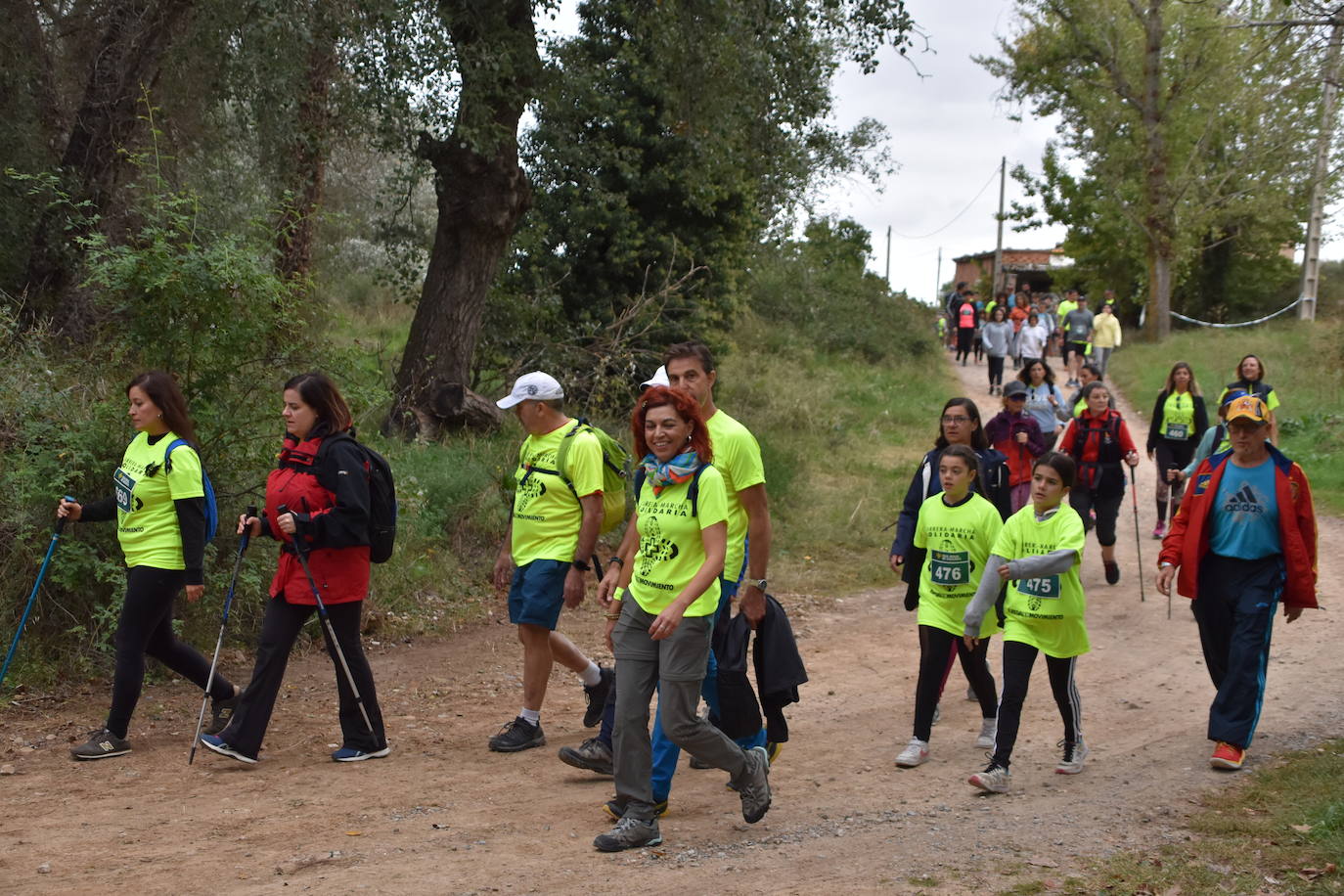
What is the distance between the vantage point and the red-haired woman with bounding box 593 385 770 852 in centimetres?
510

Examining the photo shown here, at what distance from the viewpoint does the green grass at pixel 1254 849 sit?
15.6 ft

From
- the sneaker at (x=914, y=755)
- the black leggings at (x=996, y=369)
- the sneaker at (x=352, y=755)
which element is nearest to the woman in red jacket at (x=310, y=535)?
the sneaker at (x=352, y=755)

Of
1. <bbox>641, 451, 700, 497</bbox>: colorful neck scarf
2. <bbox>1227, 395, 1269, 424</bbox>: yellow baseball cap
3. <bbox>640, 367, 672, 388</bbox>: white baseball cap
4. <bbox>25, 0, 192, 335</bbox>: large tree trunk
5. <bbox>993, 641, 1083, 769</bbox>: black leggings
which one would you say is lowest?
<bbox>993, 641, 1083, 769</bbox>: black leggings

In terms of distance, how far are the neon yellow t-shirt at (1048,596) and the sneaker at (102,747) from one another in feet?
15.0

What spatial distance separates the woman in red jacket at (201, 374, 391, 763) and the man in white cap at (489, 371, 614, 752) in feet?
2.61

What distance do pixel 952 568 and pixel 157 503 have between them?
4071 millimetres

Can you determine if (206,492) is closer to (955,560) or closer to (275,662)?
(275,662)

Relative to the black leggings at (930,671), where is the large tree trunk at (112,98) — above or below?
above

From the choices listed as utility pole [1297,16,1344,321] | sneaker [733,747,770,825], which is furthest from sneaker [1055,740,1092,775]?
utility pole [1297,16,1344,321]

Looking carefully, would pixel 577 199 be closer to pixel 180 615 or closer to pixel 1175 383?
pixel 1175 383

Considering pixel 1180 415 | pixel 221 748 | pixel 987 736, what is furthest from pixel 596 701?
pixel 1180 415

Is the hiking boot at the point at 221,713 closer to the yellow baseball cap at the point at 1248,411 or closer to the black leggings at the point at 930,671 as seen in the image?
the black leggings at the point at 930,671

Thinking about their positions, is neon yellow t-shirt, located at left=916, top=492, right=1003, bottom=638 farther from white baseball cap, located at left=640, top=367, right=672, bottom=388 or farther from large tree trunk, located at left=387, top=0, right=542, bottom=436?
large tree trunk, located at left=387, top=0, right=542, bottom=436

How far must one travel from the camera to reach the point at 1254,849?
5.16 meters
